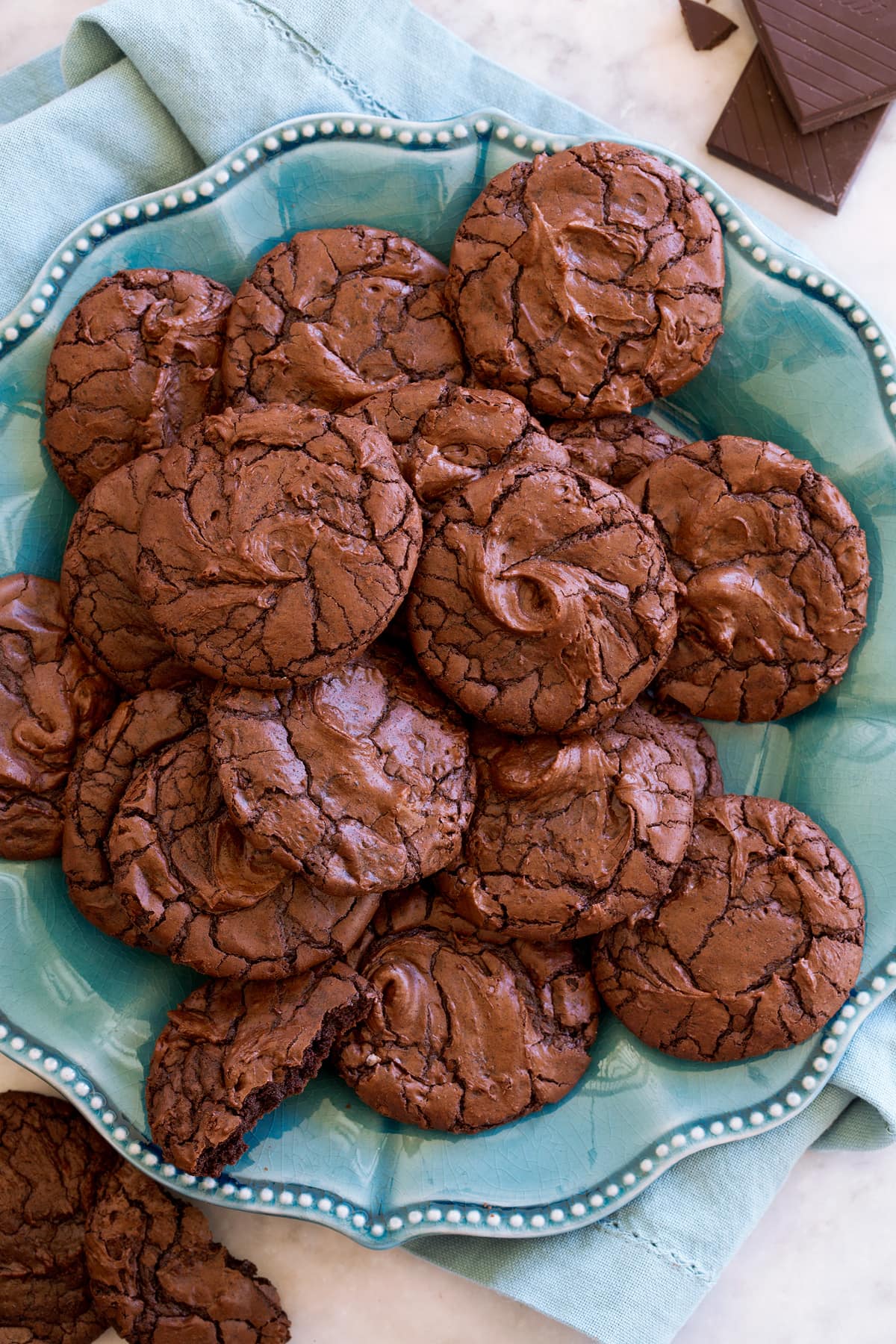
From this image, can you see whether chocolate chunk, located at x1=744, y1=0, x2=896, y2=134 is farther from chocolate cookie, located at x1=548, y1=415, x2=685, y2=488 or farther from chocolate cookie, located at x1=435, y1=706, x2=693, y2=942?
chocolate cookie, located at x1=435, y1=706, x2=693, y2=942

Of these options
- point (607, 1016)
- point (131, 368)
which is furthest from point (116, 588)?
point (607, 1016)

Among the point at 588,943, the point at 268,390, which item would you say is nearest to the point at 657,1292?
the point at 588,943

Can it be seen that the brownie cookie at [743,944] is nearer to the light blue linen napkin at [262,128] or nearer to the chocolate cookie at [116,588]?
the light blue linen napkin at [262,128]

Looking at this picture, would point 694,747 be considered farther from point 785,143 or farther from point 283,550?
point 785,143

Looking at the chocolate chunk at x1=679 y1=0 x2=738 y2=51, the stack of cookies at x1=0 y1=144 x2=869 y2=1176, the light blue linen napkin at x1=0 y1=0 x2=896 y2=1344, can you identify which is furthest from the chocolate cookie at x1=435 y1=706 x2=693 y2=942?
the chocolate chunk at x1=679 y1=0 x2=738 y2=51

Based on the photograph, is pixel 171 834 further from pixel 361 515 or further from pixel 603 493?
pixel 603 493
